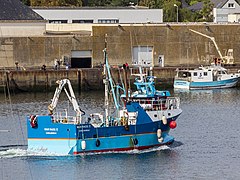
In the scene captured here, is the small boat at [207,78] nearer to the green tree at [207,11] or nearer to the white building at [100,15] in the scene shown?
the white building at [100,15]

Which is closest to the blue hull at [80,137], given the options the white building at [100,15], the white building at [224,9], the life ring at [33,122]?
the life ring at [33,122]

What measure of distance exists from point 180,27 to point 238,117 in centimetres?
2502

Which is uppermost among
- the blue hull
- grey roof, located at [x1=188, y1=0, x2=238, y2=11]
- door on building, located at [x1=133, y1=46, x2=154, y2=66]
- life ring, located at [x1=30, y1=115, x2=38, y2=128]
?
grey roof, located at [x1=188, y1=0, x2=238, y2=11]

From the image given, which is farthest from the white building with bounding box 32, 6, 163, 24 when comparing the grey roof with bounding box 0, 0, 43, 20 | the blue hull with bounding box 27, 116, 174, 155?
the blue hull with bounding box 27, 116, 174, 155

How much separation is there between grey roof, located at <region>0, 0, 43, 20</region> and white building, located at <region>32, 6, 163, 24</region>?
794cm

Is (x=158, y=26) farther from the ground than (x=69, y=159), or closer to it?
farther from the ground

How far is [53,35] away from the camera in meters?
79.4

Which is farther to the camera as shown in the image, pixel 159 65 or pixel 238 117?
pixel 159 65

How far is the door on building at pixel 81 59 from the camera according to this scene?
79.6 meters

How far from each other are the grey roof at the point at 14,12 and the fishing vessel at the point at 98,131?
1325 inches

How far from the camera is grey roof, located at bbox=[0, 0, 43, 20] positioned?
7906cm

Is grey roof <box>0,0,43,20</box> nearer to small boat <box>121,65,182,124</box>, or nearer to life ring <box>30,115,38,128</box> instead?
small boat <box>121,65,182,124</box>

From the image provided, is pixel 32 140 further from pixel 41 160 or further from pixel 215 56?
pixel 215 56

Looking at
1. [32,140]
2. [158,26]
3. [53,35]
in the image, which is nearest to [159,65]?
[158,26]
